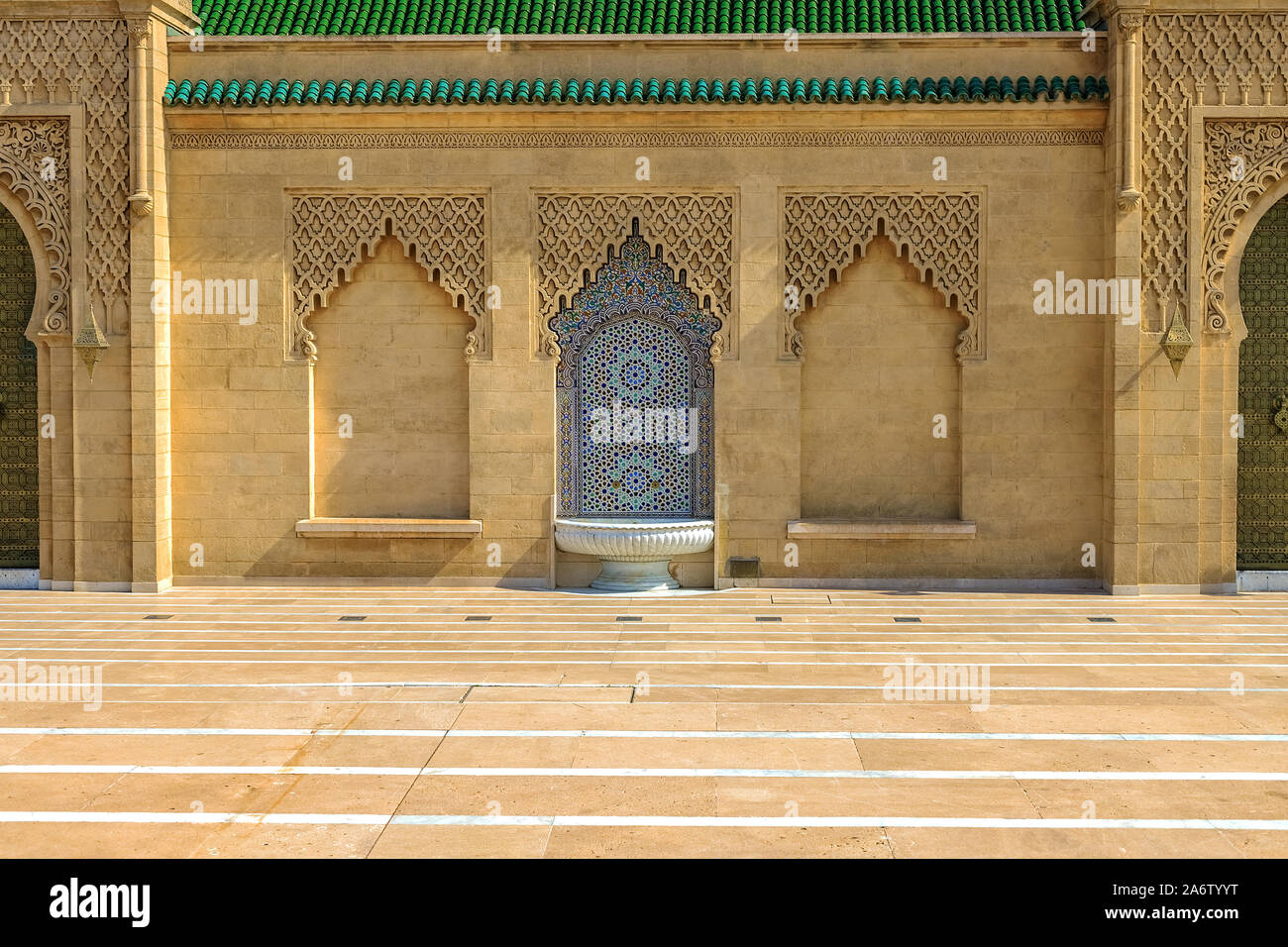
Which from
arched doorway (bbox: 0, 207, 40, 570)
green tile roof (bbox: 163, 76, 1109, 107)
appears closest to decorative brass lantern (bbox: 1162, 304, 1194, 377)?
green tile roof (bbox: 163, 76, 1109, 107)

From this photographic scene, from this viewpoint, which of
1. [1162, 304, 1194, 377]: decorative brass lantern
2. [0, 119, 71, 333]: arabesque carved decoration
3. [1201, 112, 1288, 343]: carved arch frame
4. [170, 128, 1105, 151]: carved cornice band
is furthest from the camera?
[170, 128, 1105, 151]: carved cornice band

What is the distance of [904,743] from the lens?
6449 mm

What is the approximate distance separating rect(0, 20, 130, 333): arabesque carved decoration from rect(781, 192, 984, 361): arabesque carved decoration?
564 centimetres

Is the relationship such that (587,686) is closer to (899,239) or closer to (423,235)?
(423,235)

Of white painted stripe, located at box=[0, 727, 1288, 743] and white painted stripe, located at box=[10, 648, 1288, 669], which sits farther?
white painted stripe, located at box=[10, 648, 1288, 669]

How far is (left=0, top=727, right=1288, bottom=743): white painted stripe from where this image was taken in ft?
21.5

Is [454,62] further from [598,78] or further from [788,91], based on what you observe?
[788,91]

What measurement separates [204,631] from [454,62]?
5.24m

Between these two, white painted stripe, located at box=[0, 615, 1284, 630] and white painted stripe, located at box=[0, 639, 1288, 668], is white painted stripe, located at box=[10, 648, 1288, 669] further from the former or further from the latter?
white painted stripe, located at box=[0, 615, 1284, 630]

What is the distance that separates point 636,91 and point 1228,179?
16.3 ft

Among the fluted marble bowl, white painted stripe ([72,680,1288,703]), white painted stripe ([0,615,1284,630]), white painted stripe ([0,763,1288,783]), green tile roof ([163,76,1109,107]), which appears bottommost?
white painted stripe ([0,763,1288,783])

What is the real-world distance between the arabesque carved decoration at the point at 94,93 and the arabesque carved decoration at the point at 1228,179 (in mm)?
9027

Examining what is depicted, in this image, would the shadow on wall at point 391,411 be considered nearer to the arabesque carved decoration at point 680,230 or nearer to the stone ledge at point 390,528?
the stone ledge at point 390,528

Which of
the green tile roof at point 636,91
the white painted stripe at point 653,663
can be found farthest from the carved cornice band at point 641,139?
the white painted stripe at point 653,663
